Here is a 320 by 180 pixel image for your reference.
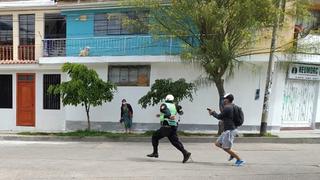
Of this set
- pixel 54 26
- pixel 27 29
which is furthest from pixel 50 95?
pixel 27 29

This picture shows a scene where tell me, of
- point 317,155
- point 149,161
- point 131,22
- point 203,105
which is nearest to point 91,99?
point 131,22

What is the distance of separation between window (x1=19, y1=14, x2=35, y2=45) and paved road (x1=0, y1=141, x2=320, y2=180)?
25.5ft

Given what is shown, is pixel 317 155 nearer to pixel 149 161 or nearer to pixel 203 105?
pixel 149 161

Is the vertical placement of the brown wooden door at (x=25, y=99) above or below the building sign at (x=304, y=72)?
below

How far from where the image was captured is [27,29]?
72.0ft

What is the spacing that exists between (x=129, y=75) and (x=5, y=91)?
6765mm

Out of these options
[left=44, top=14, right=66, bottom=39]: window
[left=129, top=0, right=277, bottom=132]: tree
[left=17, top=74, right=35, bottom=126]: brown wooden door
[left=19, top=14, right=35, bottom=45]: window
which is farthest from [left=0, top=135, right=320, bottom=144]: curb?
[left=19, top=14, right=35, bottom=45]: window

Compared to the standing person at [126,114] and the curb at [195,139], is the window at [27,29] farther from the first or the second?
the standing person at [126,114]

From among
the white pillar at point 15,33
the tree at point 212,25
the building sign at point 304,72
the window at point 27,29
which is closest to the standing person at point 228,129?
the tree at point 212,25

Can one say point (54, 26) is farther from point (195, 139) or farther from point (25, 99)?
point (195, 139)

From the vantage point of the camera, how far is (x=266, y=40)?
645 inches

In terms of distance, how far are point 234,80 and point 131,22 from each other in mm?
5254

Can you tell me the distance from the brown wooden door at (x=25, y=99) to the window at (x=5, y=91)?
53 cm

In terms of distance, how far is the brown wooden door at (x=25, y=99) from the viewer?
72.0 feet
